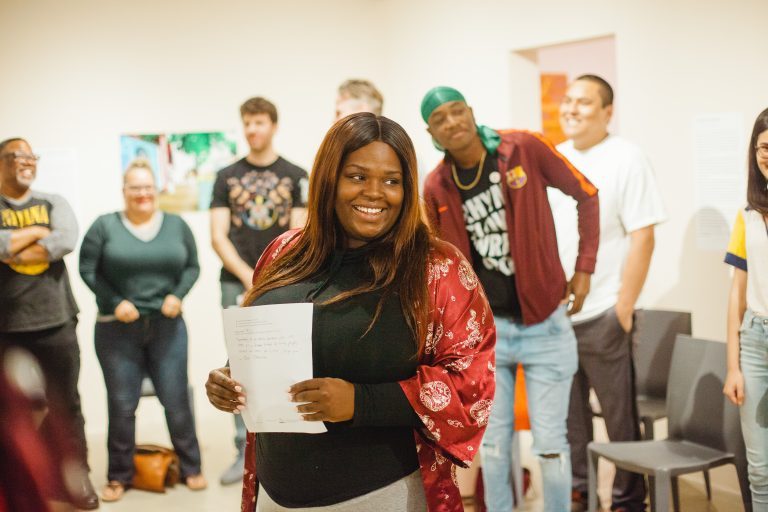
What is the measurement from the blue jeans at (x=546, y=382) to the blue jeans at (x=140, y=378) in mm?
1987

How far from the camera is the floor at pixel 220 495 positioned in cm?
385

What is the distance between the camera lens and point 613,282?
12.3 feet

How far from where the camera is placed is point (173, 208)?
5.85 m

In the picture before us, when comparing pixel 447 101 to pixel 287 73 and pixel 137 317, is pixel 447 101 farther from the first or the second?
pixel 287 73

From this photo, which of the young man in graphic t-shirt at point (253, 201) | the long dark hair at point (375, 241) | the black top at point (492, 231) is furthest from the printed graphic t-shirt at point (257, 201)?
the long dark hair at point (375, 241)

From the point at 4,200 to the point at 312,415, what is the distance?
3200 millimetres

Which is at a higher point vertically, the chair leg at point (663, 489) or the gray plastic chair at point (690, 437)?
the gray plastic chair at point (690, 437)

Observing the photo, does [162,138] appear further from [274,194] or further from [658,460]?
[658,460]

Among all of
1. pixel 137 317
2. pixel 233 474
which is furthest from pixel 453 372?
pixel 233 474

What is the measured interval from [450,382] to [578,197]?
1.56 metres

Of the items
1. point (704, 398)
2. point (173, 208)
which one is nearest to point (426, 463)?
point (704, 398)

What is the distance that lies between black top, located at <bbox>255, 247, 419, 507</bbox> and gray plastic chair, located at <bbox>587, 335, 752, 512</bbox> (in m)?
1.56

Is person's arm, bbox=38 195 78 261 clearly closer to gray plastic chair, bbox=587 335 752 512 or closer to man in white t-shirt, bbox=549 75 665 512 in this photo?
man in white t-shirt, bbox=549 75 665 512

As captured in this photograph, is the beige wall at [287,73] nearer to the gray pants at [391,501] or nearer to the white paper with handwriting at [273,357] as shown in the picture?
the gray pants at [391,501]
